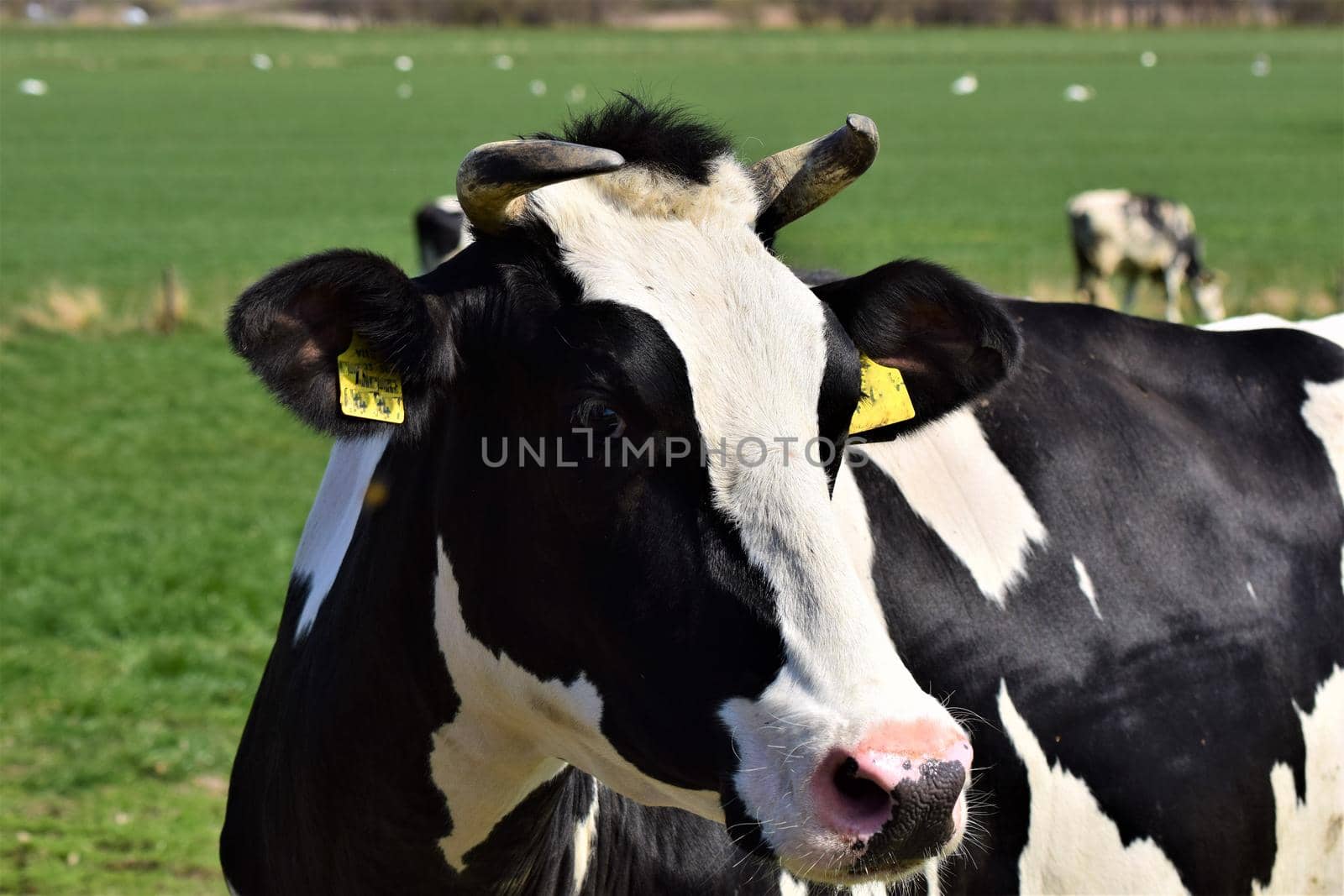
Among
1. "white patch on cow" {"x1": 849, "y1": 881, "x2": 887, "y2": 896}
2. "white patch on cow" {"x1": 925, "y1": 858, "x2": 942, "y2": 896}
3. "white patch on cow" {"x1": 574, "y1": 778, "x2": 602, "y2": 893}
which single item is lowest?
"white patch on cow" {"x1": 925, "y1": 858, "x2": 942, "y2": 896}

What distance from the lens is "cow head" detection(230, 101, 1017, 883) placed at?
7.50ft

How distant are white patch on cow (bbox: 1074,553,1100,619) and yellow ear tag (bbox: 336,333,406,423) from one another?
1.77m

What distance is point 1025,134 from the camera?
1939 inches

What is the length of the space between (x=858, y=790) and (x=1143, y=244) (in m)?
19.6

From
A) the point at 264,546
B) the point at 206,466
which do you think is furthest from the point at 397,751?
the point at 206,466

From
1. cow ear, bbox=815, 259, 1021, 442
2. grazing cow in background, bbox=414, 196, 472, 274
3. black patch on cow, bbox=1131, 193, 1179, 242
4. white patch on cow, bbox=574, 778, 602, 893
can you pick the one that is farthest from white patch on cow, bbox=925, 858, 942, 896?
black patch on cow, bbox=1131, 193, 1179, 242

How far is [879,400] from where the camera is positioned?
3.12m

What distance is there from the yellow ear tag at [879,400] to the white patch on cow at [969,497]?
0.38 m

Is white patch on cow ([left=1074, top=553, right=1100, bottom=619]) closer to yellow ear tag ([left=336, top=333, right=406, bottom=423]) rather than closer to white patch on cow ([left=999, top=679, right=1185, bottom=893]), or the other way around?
white patch on cow ([left=999, top=679, right=1185, bottom=893])

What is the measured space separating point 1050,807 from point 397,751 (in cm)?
154

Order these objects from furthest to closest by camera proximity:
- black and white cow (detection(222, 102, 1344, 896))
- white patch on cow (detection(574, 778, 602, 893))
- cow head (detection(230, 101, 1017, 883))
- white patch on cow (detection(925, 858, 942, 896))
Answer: white patch on cow (detection(925, 858, 942, 896))
white patch on cow (detection(574, 778, 602, 893))
black and white cow (detection(222, 102, 1344, 896))
cow head (detection(230, 101, 1017, 883))

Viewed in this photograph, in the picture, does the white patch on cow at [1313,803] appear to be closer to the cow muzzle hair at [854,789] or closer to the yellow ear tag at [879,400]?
the yellow ear tag at [879,400]

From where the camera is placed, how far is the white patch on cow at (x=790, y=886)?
3152 millimetres

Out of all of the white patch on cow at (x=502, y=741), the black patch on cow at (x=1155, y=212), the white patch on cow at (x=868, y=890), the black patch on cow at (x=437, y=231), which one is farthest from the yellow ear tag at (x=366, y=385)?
the black patch on cow at (x=1155, y=212)
